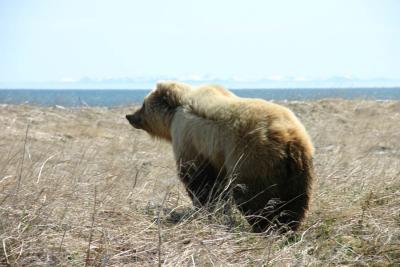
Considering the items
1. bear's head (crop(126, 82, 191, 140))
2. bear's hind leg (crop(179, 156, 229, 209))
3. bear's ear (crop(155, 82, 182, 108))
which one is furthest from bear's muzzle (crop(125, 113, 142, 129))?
bear's hind leg (crop(179, 156, 229, 209))

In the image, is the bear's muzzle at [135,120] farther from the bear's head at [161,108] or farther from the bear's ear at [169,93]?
the bear's ear at [169,93]

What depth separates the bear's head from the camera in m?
6.74

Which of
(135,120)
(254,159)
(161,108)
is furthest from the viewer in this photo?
(135,120)

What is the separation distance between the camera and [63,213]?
4.41 m

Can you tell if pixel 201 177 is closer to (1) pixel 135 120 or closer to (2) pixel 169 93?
(2) pixel 169 93

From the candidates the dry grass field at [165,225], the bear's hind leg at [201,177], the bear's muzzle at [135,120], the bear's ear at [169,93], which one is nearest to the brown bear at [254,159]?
the bear's hind leg at [201,177]

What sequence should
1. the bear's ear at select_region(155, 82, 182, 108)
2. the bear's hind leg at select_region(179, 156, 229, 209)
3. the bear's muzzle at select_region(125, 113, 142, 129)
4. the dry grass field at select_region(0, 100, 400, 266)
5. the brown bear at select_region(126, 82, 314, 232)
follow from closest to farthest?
1. the dry grass field at select_region(0, 100, 400, 266)
2. the brown bear at select_region(126, 82, 314, 232)
3. the bear's hind leg at select_region(179, 156, 229, 209)
4. the bear's ear at select_region(155, 82, 182, 108)
5. the bear's muzzle at select_region(125, 113, 142, 129)

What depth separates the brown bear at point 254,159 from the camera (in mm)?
5062

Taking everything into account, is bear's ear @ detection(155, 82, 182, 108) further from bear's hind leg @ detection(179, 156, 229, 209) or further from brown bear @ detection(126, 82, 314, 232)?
bear's hind leg @ detection(179, 156, 229, 209)

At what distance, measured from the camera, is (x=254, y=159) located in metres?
5.11

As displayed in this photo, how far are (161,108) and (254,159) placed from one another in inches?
83.2

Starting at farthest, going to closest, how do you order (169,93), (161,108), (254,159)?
1. (161,108)
2. (169,93)
3. (254,159)

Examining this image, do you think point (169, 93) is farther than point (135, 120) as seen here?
No

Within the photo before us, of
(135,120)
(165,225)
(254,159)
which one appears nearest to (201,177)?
(254,159)
